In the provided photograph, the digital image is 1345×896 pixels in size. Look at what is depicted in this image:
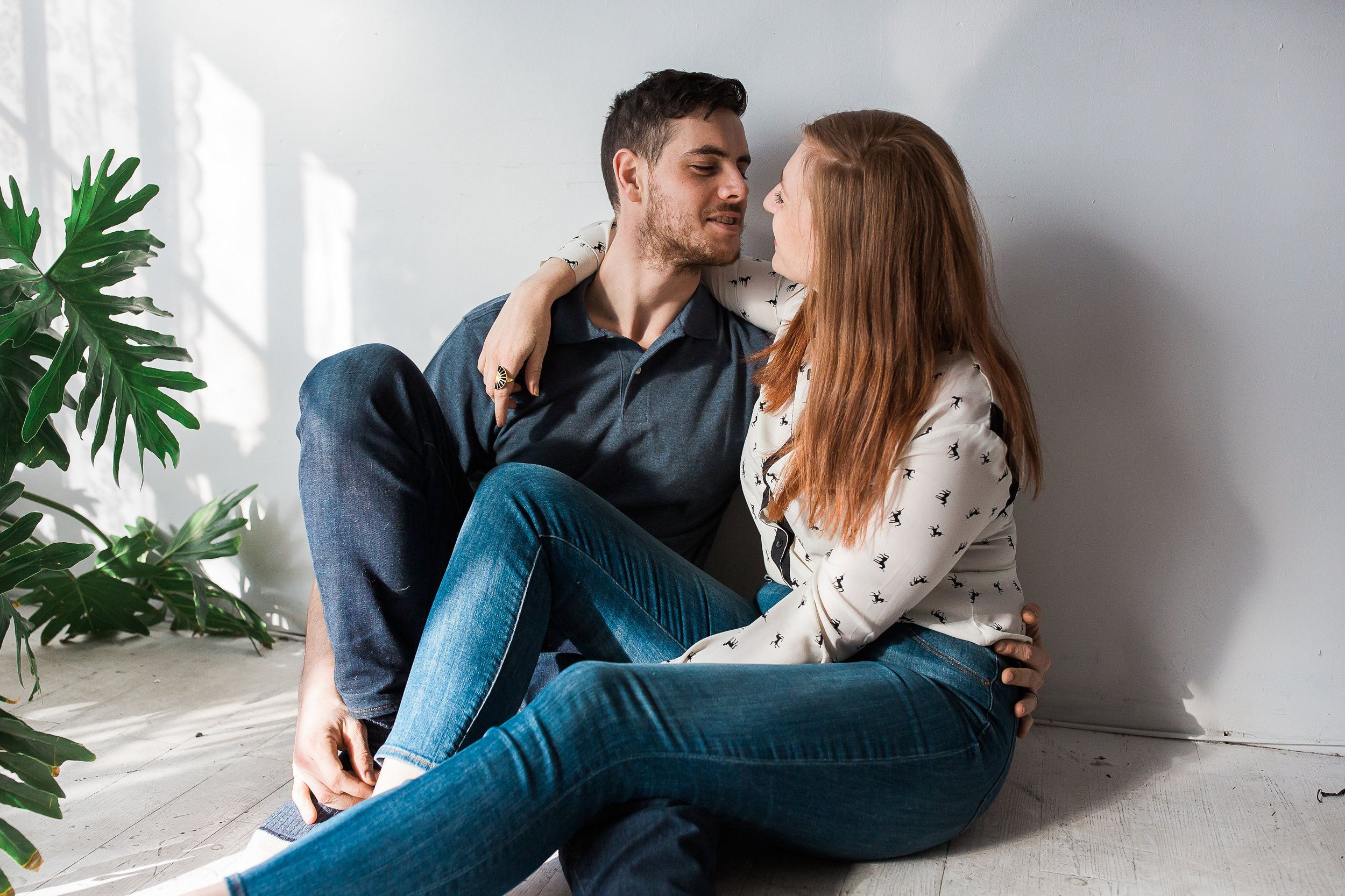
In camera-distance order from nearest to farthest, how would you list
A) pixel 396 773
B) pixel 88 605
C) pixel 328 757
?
pixel 396 773 < pixel 328 757 < pixel 88 605

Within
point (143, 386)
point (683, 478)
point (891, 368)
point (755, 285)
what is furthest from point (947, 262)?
point (143, 386)

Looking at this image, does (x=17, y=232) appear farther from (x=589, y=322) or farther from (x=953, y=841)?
(x=953, y=841)

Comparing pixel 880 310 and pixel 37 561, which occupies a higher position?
pixel 880 310

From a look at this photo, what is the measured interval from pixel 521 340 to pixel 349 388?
28cm

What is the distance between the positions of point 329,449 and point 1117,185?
1.24 metres

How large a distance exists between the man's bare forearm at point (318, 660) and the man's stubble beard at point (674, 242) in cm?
74

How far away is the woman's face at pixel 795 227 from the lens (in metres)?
1.27

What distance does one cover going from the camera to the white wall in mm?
1430

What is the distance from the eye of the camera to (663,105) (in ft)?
5.04

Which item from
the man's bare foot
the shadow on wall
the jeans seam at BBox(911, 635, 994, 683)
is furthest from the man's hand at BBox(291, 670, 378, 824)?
the shadow on wall

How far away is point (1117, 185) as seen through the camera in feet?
4.84

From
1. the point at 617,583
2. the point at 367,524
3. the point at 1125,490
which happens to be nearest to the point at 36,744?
the point at 367,524

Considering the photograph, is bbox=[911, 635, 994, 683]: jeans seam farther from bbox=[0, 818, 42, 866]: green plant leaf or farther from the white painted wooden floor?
bbox=[0, 818, 42, 866]: green plant leaf

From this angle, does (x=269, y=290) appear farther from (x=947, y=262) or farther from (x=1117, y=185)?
(x=1117, y=185)
